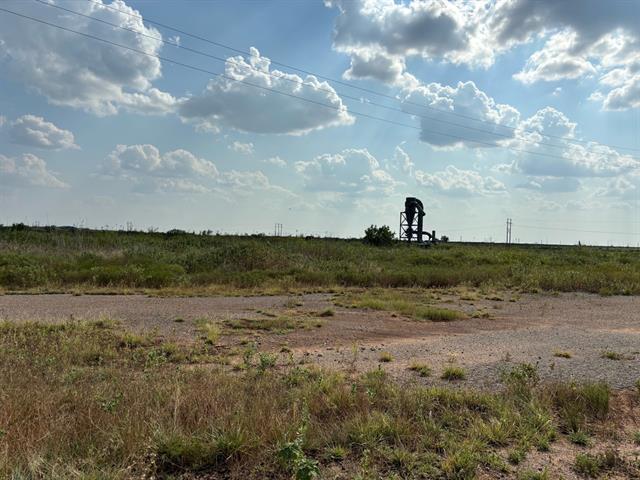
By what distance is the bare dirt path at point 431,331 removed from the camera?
300 inches

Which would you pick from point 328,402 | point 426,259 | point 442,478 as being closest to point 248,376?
point 328,402

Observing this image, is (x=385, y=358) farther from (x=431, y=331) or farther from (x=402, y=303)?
(x=402, y=303)

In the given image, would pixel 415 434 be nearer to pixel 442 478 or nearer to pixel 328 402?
pixel 442 478

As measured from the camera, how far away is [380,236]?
5269 centimetres

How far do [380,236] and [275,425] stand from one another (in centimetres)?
4896

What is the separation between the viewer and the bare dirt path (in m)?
7.62

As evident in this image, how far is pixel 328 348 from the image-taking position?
8.91m

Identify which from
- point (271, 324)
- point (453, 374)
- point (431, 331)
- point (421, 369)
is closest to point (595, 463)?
point (453, 374)

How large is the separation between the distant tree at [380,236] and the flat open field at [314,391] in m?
37.2

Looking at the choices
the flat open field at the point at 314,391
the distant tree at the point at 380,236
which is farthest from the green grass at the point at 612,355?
the distant tree at the point at 380,236

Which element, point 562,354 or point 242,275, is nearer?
point 562,354

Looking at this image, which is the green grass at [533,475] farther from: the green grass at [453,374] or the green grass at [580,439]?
the green grass at [453,374]

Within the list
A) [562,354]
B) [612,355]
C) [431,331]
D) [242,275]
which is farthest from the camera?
[242,275]

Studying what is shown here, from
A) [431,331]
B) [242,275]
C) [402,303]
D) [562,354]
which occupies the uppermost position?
[242,275]
